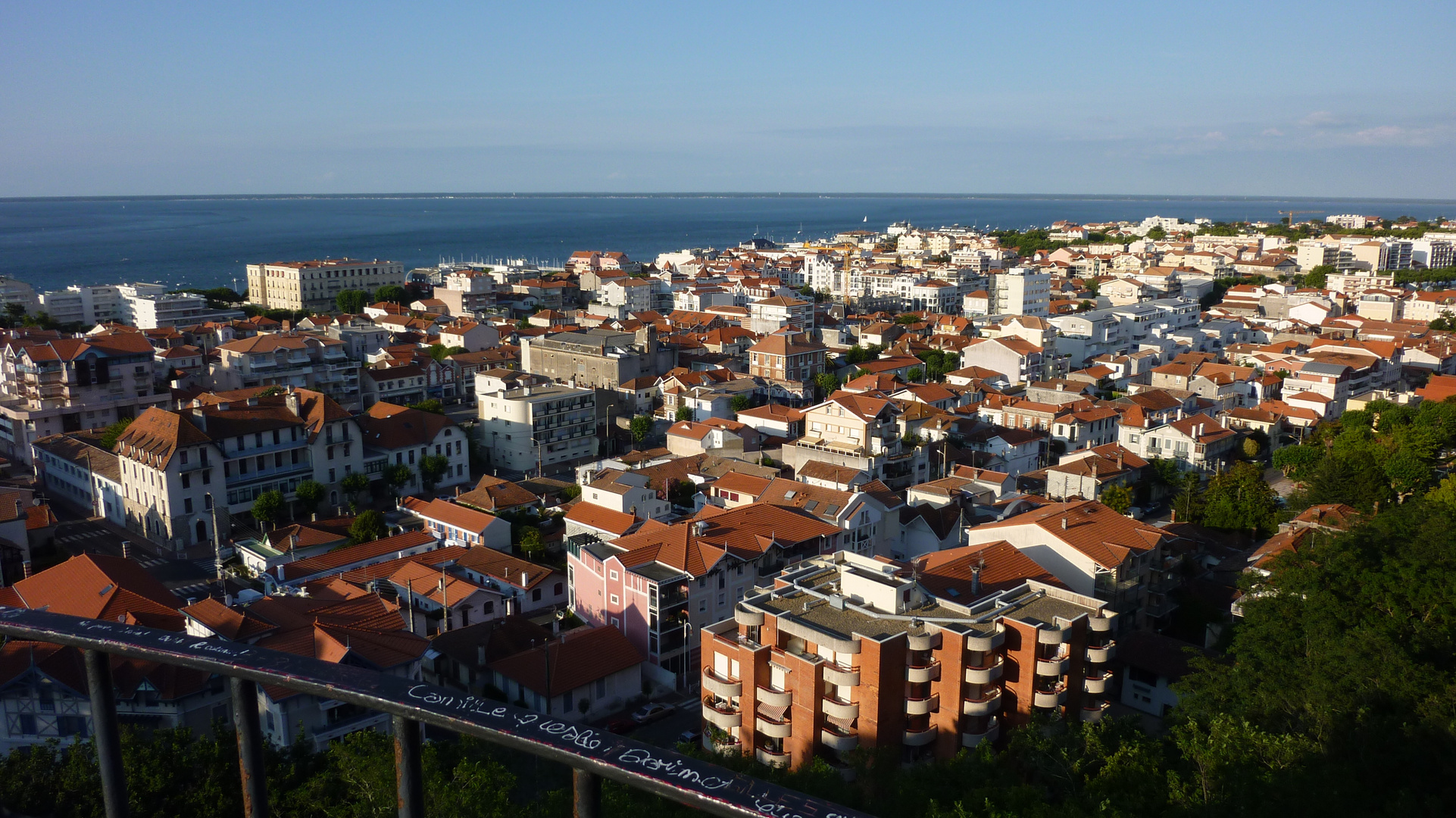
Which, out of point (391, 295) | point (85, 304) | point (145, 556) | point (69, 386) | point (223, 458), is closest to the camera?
point (145, 556)

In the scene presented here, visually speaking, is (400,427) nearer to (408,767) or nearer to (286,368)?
(286,368)

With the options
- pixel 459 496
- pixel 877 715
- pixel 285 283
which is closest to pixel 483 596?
pixel 459 496

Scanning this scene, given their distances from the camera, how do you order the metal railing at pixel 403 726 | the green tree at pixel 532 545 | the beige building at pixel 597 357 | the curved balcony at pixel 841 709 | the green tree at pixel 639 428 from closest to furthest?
the metal railing at pixel 403 726 < the curved balcony at pixel 841 709 < the green tree at pixel 532 545 < the green tree at pixel 639 428 < the beige building at pixel 597 357

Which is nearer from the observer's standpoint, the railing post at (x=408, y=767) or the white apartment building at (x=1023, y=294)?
the railing post at (x=408, y=767)

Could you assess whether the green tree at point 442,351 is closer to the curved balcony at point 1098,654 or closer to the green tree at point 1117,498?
the green tree at point 1117,498

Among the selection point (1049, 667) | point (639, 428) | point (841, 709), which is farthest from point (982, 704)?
point (639, 428)

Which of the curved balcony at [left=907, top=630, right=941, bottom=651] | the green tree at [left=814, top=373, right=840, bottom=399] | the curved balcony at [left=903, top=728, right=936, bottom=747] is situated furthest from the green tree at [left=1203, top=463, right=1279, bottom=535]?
the green tree at [left=814, top=373, right=840, bottom=399]

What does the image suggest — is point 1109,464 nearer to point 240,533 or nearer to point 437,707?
point 240,533

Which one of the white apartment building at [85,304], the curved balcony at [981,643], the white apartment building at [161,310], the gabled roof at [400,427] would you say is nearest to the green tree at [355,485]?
the gabled roof at [400,427]
